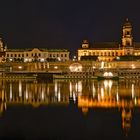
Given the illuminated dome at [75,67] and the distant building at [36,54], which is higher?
the distant building at [36,54]

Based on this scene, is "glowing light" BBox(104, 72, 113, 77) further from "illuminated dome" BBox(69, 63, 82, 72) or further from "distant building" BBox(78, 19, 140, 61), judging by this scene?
"distant building" BBox(78, 19, 140, 61)

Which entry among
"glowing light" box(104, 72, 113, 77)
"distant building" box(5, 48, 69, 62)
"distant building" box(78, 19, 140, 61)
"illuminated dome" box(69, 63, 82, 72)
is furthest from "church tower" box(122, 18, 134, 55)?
"glowing light" box(104, 72, 113, 77)

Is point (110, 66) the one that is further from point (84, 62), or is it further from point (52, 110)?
point (52, 110)

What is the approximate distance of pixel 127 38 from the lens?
58250mm

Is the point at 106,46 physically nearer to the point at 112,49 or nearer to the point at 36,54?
the point at 112,49

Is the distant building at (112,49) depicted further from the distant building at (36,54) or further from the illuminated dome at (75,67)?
the illuminated dome at (75,67)

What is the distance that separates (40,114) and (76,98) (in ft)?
18.7

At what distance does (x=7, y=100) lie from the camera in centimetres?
2350

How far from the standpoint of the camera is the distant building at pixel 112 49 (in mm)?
58750

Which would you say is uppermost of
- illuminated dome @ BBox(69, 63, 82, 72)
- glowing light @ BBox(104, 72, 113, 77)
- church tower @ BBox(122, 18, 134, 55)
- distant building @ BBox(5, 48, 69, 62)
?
church tower @ BBox(122, 18, 134, 55)

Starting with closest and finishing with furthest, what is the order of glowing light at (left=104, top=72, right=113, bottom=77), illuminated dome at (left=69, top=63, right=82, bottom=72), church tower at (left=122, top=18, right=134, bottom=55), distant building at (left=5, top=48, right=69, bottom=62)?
glowing light at (left=104, top=72, right=113, bottom=77)
illuminated dome at (left=69, top=63, right=82, bottom=72)
church tower at (left=122, top=18, right=134, bottom=55)
distant building at (left=5, top=48, right=69, bottom=62)

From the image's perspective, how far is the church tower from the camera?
5844 cm

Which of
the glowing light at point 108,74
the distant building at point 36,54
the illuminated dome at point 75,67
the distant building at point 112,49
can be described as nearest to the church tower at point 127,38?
the distant building at point 112,49

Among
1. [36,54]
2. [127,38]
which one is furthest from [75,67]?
[36,54]
